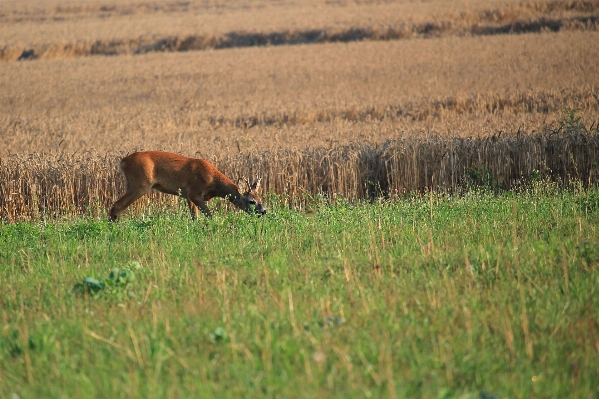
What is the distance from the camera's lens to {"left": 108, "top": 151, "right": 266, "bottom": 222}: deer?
11.5m

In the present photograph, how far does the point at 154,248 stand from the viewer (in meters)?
8.21

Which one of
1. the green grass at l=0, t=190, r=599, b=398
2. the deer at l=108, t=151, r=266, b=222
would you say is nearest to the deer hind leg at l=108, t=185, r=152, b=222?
the deer at l=108, t=151, r=266, b=222

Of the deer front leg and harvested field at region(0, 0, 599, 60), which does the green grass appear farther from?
harvested field at region(0, 0, 599, 60)

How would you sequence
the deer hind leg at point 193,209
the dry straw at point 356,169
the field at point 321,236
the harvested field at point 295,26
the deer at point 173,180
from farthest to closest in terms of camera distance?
1. the harvested field at point 295,26
2. the dry straw at point 356,169
3. the deer at point 173,180
4. the deer hind leg at point 193,209
5. the field at point 321,236

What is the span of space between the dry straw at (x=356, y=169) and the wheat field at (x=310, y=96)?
0.03 m

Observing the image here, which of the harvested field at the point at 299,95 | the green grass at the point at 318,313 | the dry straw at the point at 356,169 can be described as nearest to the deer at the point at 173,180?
the dry straw at the point at 356,169

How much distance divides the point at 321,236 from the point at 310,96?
17.9 meters

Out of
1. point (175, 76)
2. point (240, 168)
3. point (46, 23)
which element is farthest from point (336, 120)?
point (46, 23)

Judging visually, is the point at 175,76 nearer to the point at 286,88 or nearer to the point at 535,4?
the point at 286,88

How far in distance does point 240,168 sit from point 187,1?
61813 mm

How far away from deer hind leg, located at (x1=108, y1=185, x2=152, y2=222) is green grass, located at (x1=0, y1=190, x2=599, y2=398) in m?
2.58

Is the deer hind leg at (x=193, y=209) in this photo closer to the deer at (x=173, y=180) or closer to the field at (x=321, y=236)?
the deer at (x=173, y=180)

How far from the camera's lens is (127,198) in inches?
454

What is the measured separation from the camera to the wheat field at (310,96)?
13.3 meters
